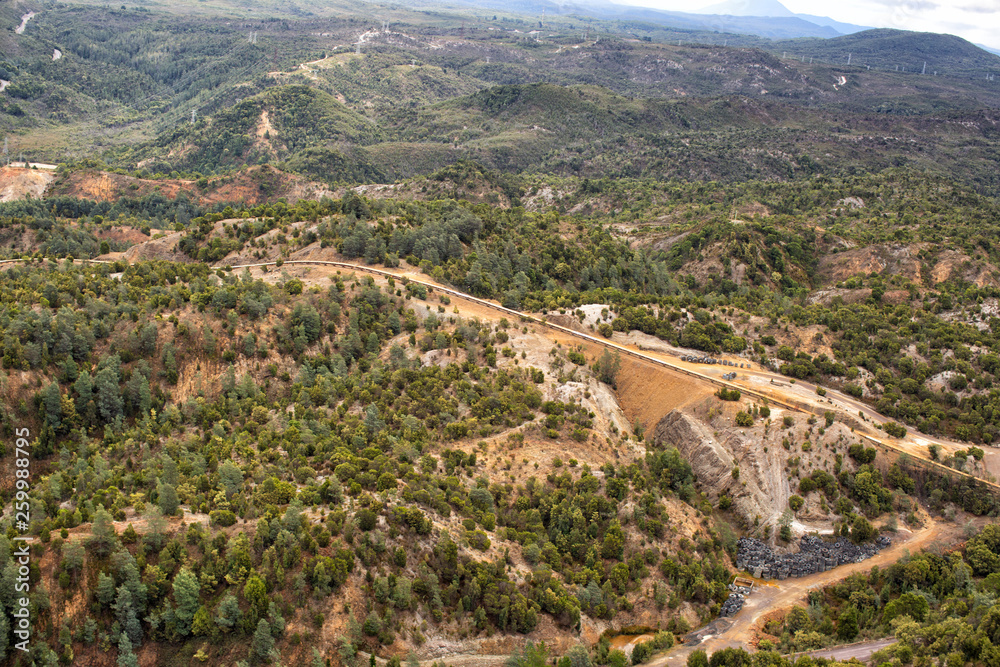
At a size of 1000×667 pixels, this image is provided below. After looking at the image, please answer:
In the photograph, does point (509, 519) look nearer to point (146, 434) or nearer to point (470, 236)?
point (146, 434)

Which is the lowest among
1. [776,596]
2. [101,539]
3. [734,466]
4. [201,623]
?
[776,596]

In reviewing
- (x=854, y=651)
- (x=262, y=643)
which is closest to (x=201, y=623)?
(x=262, y=643)

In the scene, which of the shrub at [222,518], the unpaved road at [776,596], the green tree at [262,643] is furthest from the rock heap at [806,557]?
the shrub at [222,518]

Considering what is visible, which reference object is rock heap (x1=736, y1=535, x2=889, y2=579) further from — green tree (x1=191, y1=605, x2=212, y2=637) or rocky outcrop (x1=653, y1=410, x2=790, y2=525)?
green tree (x1=191, y1=605, x2=212, y2=637)

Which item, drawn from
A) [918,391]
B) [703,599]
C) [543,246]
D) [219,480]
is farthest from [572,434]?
[543,246]
